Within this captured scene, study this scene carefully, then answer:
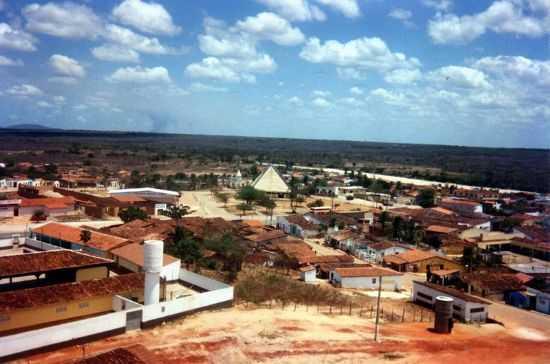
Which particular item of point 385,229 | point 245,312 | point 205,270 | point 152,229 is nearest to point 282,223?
point 385,229

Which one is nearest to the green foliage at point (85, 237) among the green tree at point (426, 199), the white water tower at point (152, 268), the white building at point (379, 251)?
the white water tower at point (152, 268)

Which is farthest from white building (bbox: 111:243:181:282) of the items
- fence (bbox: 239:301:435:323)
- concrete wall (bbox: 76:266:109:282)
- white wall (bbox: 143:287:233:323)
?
fence (bbox: 239:301:435:323)

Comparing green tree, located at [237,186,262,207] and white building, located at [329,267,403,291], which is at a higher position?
green tree, located at [237,186,262,207]

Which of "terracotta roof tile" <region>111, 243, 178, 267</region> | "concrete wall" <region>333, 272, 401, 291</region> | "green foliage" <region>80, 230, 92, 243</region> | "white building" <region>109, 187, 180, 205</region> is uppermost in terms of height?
"green foliage" <region>80, 230, 92, 243</region>

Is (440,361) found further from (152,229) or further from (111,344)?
(152,229)

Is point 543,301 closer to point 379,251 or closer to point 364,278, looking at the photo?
point 364,278

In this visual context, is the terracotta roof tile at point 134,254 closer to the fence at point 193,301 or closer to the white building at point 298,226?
the fence at point 193,301

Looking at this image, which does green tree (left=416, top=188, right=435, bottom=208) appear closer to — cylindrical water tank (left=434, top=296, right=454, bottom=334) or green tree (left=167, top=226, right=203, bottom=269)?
green tree (left=167, top=226, right=203, bottom=269)
